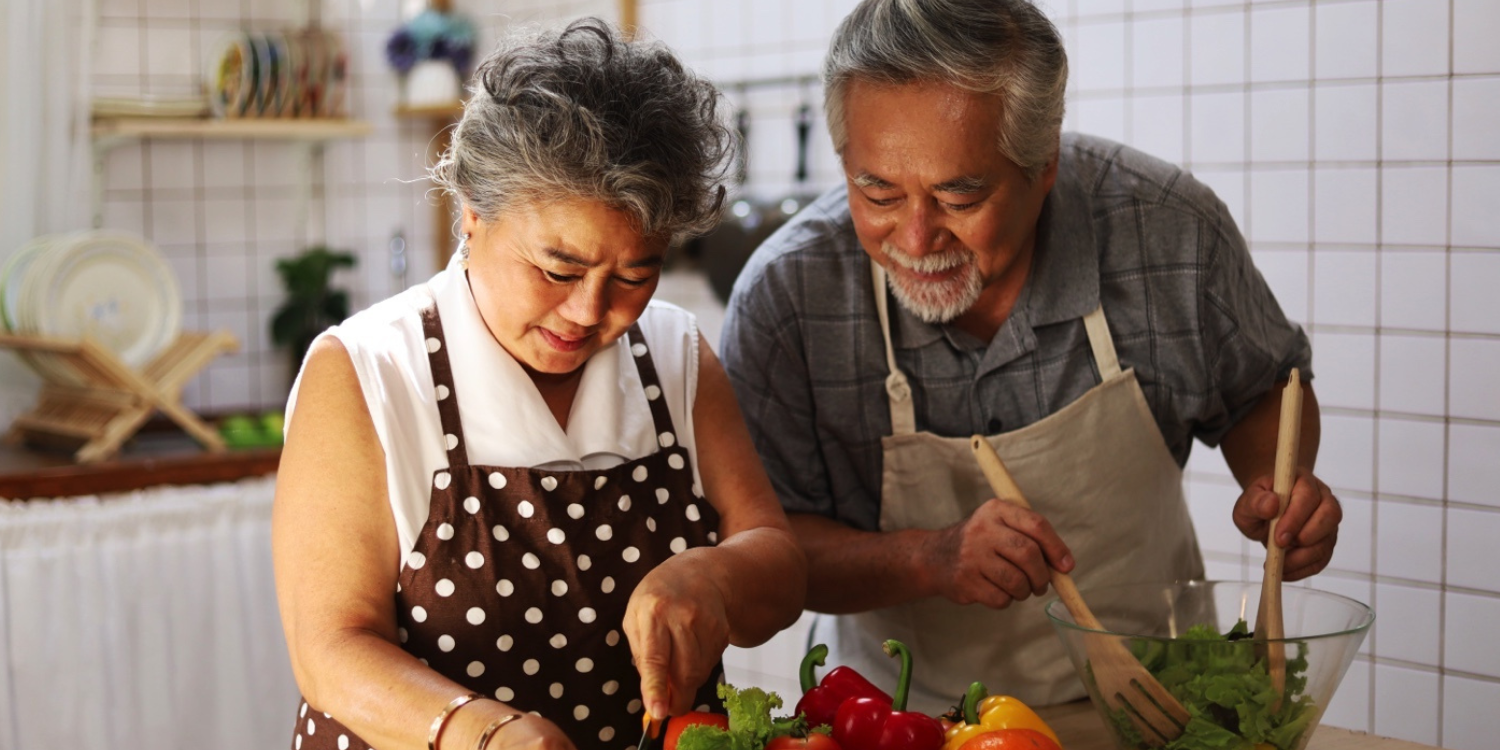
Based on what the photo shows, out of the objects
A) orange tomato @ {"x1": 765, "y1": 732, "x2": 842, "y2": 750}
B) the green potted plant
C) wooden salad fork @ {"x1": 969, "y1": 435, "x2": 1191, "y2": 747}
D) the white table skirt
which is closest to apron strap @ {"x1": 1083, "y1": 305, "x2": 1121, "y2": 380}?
wooden salad fork @ {"x1": 969, "y1": 435, "x2": 1191, "y2": 747}

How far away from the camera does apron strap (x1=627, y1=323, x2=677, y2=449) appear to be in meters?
1.40

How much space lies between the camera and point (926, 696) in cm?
167

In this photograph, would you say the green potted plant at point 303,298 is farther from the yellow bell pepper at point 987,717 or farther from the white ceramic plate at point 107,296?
the yellow bell pepper at point 987,717

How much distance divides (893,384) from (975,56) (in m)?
0.40

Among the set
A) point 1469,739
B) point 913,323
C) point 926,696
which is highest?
point 913,323

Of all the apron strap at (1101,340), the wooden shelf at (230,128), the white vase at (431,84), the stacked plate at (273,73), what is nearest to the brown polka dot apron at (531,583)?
the apron strap at (1101,340)

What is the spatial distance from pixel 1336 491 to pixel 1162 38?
85cm

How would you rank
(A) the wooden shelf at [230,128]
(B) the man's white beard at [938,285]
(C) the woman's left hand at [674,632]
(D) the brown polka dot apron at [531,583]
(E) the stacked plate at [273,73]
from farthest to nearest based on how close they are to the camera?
(E) the stacked plate at [273,73] < (A) the wooden shelf at [230,128] < (B) the man's white beard at [938,285] < (D) the brown polka dot apron at [531,583] < (C) the woman's left hand at [674,632]

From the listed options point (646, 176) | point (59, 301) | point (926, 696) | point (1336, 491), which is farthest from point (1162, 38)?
point (59, 301)

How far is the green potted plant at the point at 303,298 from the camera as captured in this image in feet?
11.4

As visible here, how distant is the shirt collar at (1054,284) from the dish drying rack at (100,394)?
188cm

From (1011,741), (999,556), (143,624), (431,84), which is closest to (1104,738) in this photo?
(999,556)

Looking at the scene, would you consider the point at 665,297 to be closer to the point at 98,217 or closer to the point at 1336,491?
the point at 98,217

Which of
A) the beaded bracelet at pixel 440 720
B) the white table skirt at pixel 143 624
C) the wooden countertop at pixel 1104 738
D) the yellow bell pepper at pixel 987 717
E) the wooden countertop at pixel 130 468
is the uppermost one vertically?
the beaded bracelet at pixel 440 720
